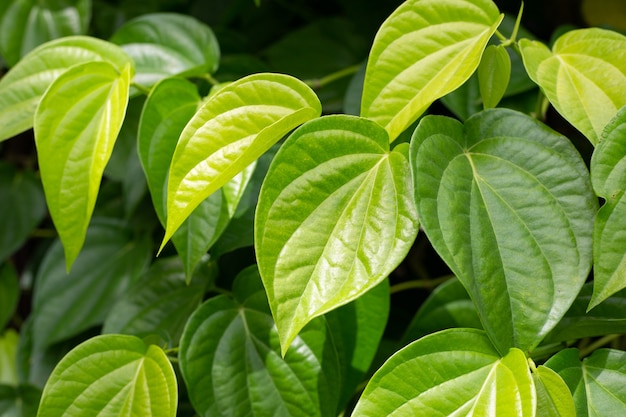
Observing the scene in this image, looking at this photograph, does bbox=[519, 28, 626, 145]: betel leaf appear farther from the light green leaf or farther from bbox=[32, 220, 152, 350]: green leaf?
bbox=[32, 220, 152, 350]: green leaf

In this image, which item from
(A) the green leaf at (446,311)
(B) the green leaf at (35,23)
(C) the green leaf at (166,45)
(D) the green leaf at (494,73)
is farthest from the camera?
(B) the green leaf at (35,23)

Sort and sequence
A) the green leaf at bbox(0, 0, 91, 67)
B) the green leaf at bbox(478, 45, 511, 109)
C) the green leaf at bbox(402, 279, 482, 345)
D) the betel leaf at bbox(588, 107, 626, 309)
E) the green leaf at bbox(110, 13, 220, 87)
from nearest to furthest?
the betel leaf at bbox(588, 107, 626, 309), the green leaf at bbox(478, 45, 511, 109), the green leaf at bbox(402, 279, 482, 345), the green leaf at bbox(110, 13, 220, 87), the green leaf at bbox(0, 0, 91, 67)

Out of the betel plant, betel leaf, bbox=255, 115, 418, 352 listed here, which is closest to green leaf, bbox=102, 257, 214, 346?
the betel plant

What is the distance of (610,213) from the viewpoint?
414 mm

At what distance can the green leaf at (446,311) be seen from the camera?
1.99 feet

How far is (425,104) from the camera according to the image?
0.46m

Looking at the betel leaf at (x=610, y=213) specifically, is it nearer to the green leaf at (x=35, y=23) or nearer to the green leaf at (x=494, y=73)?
the green leaf at (x=494, y=73)

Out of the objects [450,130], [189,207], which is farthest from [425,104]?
[189,207]

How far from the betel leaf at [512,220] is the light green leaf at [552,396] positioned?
24 mm

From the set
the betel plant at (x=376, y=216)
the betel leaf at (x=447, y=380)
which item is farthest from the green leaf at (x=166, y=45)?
the betel leaf at (x=447, y=380)

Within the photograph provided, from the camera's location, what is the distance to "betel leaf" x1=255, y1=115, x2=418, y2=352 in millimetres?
419

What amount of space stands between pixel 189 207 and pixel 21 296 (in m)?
0.80

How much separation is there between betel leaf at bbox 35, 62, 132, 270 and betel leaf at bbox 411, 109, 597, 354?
0.92 ft

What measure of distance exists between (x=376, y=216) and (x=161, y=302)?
0.33m
